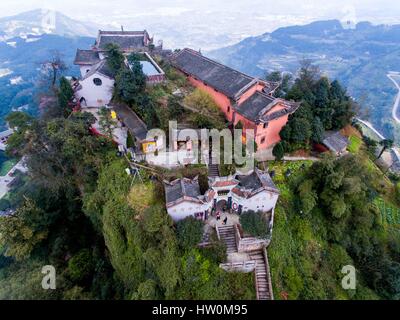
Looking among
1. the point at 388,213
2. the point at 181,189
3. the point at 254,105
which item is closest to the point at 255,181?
the point at 181,189

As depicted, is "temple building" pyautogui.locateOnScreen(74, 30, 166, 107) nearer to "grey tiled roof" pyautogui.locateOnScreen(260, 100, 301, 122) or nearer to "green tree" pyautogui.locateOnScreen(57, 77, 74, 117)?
"green tree" pyautogui.locateOnScreen(57, 77, 74, 117)

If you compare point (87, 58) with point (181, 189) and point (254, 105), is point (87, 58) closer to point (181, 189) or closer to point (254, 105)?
Result: point (254, 105)

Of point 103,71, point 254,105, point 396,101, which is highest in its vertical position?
point 103,71

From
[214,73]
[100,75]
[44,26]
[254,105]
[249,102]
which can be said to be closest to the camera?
[254,105]

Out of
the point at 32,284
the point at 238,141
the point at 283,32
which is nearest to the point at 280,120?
the point at 238,141

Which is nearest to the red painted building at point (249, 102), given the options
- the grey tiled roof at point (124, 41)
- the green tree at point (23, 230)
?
the grey tiled roof at point (124, 41)

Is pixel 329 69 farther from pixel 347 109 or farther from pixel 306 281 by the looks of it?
pixel 306 281

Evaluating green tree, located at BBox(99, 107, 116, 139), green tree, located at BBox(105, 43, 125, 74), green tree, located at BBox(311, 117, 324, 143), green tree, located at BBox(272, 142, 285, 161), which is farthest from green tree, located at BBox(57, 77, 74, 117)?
green tree, located at BBox(311, 117, 324, 143)
